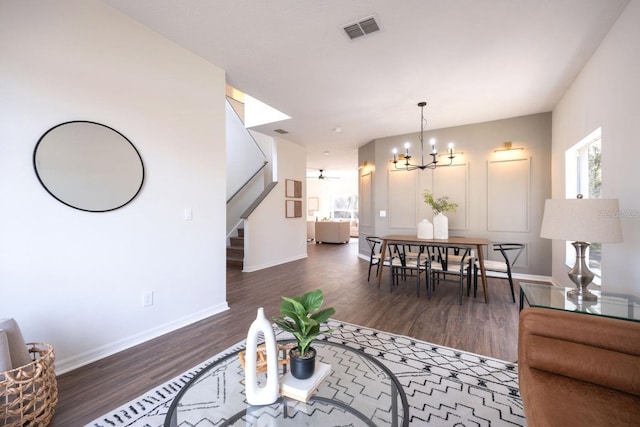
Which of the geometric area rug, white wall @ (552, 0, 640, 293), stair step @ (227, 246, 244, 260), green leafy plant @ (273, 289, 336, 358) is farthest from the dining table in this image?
stair step @ (227, 246, 244, 260)

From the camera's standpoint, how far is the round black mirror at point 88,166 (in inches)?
75.5

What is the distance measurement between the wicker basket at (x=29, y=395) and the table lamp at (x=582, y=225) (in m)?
2.99

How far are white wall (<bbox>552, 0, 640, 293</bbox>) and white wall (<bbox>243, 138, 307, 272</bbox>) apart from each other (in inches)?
188

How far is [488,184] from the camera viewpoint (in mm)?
4836

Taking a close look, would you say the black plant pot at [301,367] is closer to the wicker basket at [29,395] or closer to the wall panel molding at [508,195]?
the wicker basket at [29,395]

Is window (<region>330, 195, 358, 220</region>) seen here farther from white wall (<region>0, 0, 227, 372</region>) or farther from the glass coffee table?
the glass coffee table

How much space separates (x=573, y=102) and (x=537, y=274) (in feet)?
8.70

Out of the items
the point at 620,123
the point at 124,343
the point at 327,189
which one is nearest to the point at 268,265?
the point at 124,343

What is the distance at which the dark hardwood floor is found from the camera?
1786 millimetres

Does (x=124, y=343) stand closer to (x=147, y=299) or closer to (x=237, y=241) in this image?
(x=147, y=299)

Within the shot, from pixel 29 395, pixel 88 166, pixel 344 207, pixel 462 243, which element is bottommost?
pixel 29 395

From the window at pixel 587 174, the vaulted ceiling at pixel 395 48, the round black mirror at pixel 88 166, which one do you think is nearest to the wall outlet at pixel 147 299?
the round black mirror at pixel 88 166

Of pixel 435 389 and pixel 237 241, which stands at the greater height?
pixel 237 241

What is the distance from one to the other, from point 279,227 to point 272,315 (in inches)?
121
